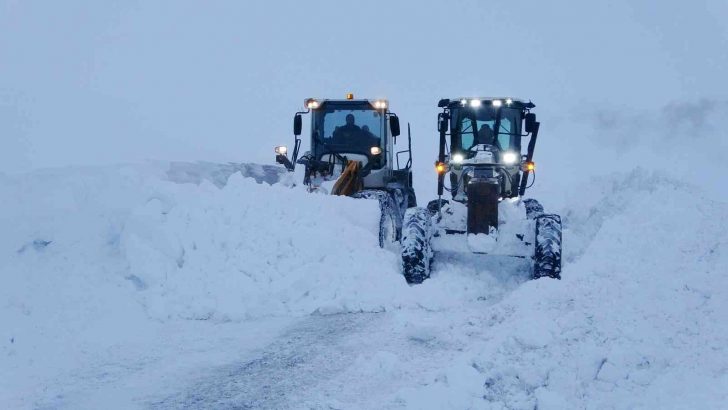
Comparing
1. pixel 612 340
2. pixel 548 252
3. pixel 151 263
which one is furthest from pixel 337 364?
pixel 548 252

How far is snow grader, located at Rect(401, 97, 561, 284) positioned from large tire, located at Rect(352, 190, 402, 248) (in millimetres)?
723

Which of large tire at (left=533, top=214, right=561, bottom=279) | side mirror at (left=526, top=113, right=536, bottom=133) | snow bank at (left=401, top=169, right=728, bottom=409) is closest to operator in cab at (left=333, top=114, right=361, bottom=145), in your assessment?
side mirror at (left=526, top=113, right=536, bottom=133)

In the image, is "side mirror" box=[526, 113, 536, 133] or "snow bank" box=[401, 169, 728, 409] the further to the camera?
"side mirror" box=[526, 113, 536, 133]

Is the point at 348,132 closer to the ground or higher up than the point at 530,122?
closer to the ground

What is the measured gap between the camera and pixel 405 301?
25.1ft

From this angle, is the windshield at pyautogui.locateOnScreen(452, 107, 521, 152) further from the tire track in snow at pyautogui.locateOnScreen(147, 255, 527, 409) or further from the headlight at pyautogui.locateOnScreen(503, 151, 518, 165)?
the tire track in snow at pyautogui.locateOnScreen(147, 255, 527, 409)

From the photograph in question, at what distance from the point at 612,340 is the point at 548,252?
3.60 metres

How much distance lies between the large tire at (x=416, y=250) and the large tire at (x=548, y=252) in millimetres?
1340

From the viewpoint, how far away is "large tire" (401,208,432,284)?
27.7ft

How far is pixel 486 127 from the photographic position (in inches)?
445

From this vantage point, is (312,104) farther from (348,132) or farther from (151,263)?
(151,263)

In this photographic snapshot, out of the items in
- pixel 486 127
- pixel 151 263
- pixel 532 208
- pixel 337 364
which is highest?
pixel 486 127

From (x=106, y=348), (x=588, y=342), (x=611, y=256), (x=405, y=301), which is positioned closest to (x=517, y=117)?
(x=611, y=256)

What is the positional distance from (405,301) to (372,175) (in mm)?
5920
